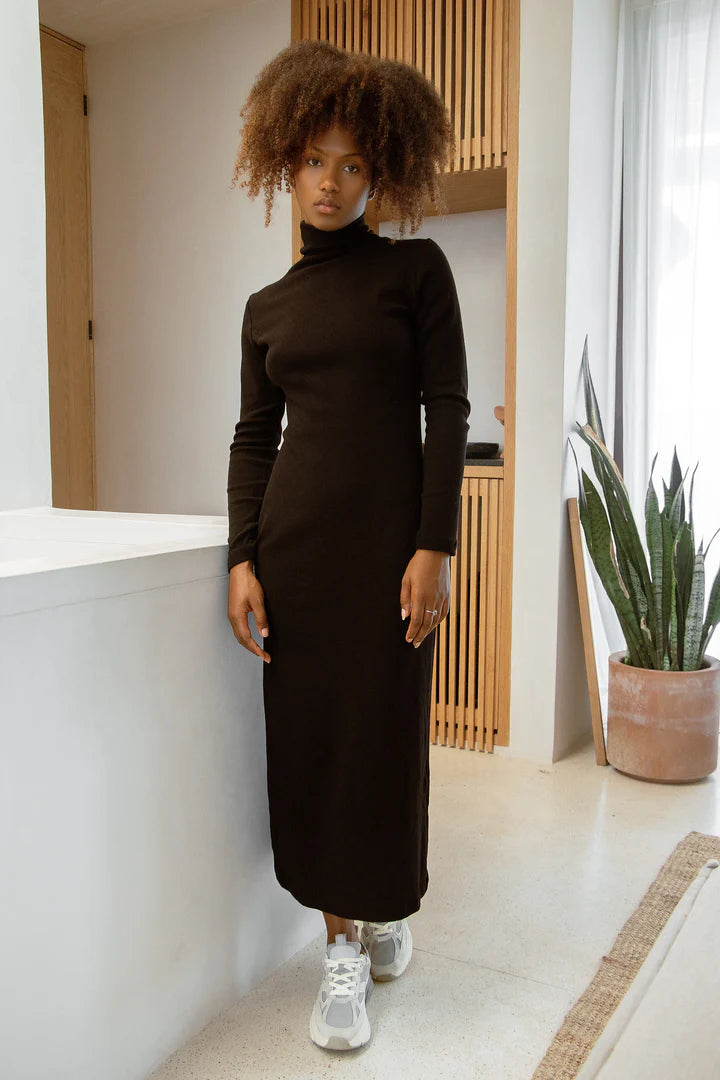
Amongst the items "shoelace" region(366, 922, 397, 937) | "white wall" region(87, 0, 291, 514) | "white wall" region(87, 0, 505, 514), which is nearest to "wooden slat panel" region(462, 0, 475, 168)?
"white wall" region(87, 0, 505, 514)

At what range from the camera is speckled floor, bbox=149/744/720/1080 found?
139cm

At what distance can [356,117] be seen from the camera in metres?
1.30

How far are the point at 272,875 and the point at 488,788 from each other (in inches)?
41.8

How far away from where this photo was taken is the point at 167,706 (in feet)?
4.40

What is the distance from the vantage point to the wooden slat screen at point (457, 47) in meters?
2.69

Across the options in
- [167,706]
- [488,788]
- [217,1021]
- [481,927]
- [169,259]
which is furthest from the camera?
[169,259]

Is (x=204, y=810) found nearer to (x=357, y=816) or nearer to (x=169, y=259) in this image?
(x=357, y=816)

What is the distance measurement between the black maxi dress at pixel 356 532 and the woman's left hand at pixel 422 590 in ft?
0.07

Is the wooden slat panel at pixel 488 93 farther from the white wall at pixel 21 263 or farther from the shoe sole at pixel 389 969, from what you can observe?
the shoe sole at pixel 389 969

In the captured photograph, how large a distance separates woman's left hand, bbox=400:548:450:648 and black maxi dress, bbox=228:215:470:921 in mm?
20

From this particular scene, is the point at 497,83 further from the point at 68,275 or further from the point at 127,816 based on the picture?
the point at 127,816

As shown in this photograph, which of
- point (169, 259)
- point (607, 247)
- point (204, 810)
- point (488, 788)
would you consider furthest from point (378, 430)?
point (169, 259)

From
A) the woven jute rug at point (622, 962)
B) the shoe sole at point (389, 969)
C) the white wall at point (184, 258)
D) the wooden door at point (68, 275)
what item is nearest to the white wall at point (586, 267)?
the white wall at point (184, 258)

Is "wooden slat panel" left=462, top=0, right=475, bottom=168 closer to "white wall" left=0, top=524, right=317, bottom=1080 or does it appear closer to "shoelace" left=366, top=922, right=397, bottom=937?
"white wall" left=0, top=524, right=317, bottom=1080
